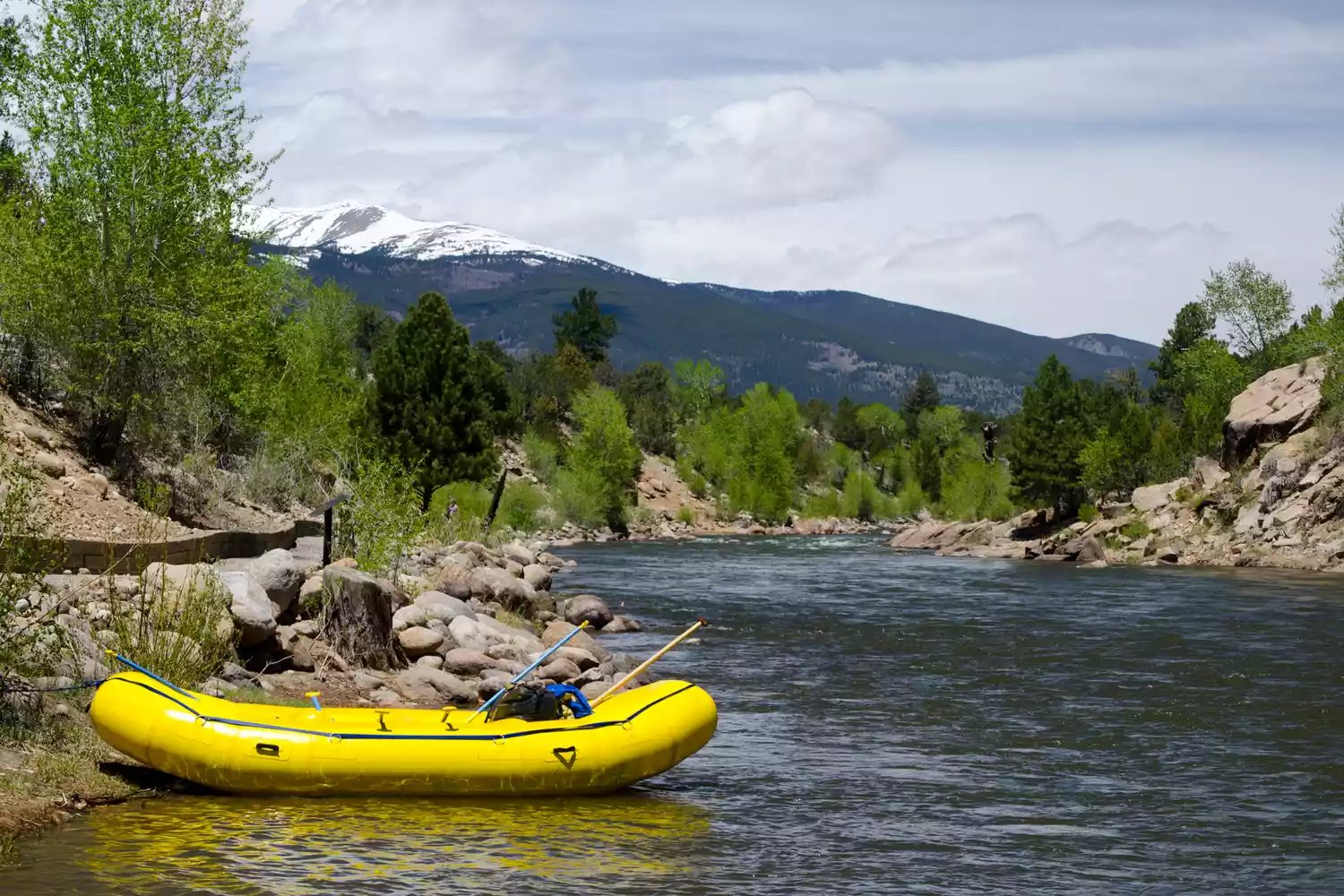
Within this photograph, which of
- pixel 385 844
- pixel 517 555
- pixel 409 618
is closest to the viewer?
pixel 385 844

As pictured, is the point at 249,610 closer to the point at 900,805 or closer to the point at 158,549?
the point at 158,549

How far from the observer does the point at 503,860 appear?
1242 centimetres

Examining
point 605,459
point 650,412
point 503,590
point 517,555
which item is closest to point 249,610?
point 503,590

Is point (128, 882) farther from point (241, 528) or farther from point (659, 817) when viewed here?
point (241, 528)

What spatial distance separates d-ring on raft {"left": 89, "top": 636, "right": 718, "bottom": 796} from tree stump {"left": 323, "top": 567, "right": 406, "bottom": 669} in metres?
4.54

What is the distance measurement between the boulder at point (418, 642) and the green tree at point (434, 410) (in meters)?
32.2

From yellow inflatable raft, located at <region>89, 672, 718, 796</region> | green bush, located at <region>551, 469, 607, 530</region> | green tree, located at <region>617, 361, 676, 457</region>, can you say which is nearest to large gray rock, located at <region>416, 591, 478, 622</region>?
yellow inflatable raft, located at <region>89, 672, 718, 796</region>

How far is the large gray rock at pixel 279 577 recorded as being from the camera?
19312 mm

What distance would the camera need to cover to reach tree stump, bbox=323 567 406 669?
64.1 feet

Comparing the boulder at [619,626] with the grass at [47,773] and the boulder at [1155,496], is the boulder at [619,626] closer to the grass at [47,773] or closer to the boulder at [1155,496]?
the grass at [47,773]

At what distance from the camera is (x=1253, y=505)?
5628 centimetres

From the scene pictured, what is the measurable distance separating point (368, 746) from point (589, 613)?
1601 cm

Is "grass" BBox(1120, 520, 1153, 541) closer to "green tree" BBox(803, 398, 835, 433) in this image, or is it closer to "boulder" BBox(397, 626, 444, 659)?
"boulder" BBox(397, 626, 444, 659)

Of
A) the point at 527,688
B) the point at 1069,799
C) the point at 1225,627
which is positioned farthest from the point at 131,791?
the point at 1225,627
